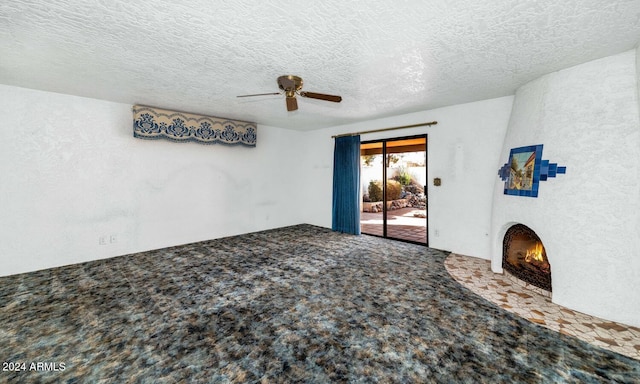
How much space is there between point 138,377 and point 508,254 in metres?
3.86

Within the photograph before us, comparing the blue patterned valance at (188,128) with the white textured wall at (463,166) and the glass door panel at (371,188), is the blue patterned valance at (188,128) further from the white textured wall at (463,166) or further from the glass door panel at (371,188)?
the white textured wall at (463,166)

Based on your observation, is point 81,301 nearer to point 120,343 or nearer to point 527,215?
point 120,343

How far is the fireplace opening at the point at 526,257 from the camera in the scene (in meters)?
2.64

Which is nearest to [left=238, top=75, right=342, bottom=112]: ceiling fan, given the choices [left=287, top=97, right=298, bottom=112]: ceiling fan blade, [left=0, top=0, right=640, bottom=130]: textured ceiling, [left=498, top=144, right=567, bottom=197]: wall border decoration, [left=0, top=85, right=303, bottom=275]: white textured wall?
[left=287, top=97, right=298, bottom=112]: ceiling fan blade

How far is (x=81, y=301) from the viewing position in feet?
8.05

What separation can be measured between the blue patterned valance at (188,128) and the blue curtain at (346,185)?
191cm

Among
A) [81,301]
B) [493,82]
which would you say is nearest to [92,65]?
[81,301]

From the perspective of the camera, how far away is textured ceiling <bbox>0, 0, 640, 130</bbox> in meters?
1.66

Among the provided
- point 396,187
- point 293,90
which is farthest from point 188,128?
point 396,187

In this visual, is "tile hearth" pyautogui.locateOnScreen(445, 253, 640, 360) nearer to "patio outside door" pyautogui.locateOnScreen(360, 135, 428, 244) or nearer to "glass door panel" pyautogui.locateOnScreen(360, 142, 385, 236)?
"patio outside door" pyautogui.locateOnScreen(360, 135, 428, 244)

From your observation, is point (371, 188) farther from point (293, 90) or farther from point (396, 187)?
point (293, 90)

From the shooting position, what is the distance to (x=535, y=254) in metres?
2.79

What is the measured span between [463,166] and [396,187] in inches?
132

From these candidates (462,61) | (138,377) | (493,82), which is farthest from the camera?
(493,82)
